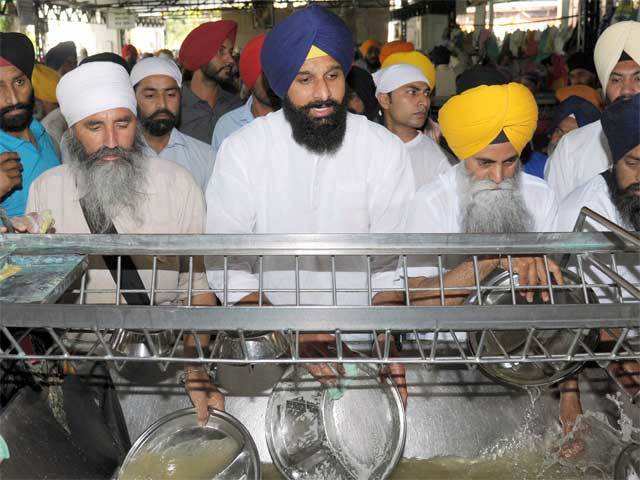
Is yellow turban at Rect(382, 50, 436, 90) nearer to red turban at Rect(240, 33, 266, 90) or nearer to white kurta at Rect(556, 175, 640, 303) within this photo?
red turban at Rect(240, 33, 266, 90)

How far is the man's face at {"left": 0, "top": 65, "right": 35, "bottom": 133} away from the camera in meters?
2.75

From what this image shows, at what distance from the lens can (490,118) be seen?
2002mm

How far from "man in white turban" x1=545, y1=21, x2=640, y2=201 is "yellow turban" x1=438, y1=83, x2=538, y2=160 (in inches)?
27.0

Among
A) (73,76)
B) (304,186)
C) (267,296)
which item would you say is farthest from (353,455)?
(73,76)

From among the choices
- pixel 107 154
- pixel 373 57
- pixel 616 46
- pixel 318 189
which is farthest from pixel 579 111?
pixel 373 57

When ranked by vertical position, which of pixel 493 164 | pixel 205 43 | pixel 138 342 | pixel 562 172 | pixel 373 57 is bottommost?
pixel 138 342

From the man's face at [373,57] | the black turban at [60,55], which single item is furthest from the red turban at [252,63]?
the man's face at [373,57]

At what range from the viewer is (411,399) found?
5.01ft

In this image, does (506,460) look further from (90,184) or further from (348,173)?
(90,184)

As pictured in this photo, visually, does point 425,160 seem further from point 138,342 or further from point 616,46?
point 138,342

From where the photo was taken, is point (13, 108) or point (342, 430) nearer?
point (342, 430)

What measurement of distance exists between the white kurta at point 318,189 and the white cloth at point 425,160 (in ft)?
2.90

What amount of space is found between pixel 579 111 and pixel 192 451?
279 cm

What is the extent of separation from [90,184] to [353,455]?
1.15m
